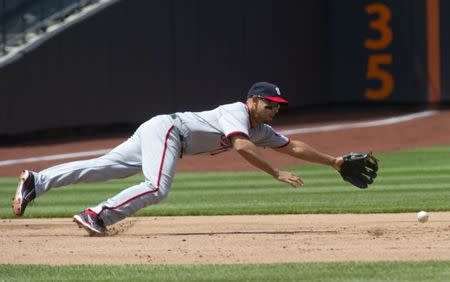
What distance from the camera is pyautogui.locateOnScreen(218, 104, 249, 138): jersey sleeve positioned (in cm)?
823

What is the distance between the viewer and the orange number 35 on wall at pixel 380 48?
74.2 feet

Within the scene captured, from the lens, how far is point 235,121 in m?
8.27

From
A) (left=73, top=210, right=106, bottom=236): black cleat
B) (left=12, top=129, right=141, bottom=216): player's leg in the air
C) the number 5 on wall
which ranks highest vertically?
(left=12, top=129, right=141, bottom=216): player's leg in the air

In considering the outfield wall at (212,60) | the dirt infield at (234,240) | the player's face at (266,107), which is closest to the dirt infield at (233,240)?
the dirt infield at (234,240)

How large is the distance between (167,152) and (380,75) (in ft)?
48.9

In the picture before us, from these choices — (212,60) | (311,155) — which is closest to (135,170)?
(311,155)

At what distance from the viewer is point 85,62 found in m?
20.0

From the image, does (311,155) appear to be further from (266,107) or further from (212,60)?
(212,60)

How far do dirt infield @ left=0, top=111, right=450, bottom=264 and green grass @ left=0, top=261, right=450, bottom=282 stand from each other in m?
0.34

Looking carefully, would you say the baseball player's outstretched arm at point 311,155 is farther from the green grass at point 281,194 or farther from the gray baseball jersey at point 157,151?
the green grass at point 281,194

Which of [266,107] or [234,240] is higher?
[266,107]

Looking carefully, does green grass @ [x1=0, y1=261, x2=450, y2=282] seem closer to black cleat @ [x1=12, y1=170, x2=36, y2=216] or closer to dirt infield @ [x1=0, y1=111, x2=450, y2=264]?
dirt infield @ [x1=0, y1=111, x2=450, y2=264]

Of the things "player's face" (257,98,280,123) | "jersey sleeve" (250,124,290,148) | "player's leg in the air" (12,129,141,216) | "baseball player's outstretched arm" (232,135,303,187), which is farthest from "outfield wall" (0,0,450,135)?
"baseball player's outstretched arm" (232,135,303,187)

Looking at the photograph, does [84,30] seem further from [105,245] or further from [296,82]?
[105,245]
